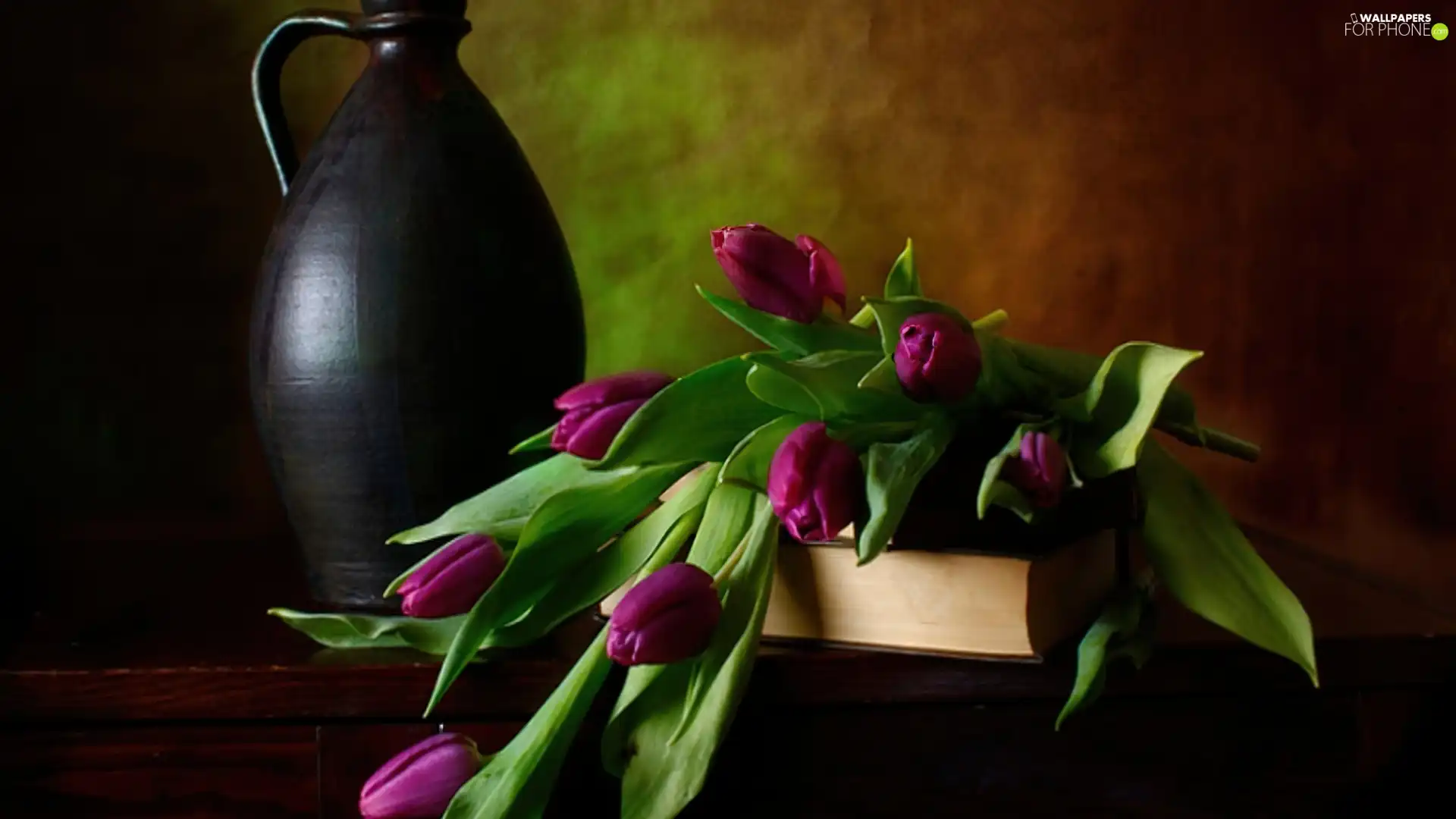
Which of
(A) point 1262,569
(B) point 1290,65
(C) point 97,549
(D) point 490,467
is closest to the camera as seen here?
(A) point 1262,569

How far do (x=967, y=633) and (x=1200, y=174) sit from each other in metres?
0.65

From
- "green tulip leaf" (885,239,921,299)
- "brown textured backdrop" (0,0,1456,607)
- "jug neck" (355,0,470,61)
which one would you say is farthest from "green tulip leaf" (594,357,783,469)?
"brown textured backdrop" (0,0,1456,607)

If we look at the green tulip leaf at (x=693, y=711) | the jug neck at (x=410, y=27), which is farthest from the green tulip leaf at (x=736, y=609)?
the jug neck at (x=410, y=27)

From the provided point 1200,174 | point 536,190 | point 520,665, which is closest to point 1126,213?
point 1200,174

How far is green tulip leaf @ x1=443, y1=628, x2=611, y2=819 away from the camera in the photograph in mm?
508

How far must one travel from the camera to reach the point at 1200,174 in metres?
1.07

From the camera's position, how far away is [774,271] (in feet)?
1.85

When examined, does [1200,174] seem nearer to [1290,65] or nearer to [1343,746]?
[1290,65]

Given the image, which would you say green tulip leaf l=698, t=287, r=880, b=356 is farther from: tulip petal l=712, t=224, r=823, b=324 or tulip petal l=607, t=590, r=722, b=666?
tulip petal l=607, t=590, r=722, b=666

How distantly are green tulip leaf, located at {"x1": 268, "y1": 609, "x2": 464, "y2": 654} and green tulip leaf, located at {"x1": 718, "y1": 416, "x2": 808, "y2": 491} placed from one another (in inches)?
5.9

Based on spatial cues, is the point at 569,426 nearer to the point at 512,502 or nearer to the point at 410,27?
the point at 512,502

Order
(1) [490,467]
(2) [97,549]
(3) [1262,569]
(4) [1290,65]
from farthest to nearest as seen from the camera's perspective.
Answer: (4) [1290,65] → (2) [97,549] → (1) [490,467] → (3) [1262,569]

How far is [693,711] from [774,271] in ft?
0.62

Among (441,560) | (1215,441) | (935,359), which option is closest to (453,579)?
(441,560)
